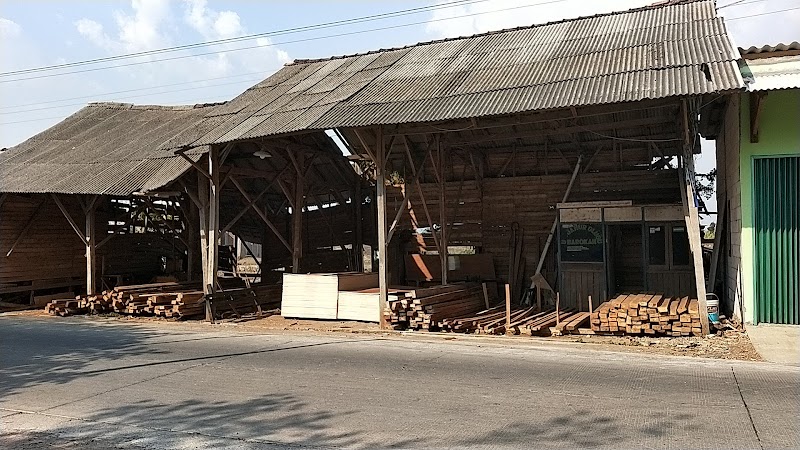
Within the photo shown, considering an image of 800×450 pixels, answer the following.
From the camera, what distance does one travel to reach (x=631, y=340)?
11.5 m

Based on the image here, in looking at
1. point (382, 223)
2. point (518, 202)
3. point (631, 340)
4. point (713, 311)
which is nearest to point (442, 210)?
point (518, 202)

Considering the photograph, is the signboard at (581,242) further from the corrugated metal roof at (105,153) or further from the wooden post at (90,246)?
the wooden post at (90,246)

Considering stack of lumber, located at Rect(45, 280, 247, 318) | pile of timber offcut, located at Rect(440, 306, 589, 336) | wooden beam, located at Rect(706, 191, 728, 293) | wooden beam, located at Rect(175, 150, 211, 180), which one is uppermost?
wooden beam, located at Rect(175, 150, 211, 180)

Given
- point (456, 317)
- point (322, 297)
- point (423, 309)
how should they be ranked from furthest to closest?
point (322, 297) → point (456, 317) → point (423, 309)

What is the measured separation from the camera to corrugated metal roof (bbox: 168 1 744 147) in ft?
38.4

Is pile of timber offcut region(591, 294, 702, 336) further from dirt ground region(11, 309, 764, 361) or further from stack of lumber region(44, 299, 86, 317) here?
stack of lumber region(44, 299, 86, 317)

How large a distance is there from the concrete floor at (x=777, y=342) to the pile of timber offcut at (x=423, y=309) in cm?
577

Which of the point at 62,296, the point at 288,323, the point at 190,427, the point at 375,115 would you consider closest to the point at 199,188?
the point at 288,323

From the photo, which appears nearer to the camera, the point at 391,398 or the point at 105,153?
the point at 391,398

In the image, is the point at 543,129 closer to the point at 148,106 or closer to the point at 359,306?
the point at 359,306

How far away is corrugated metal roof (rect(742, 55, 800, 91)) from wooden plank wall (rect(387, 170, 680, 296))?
17.3ft

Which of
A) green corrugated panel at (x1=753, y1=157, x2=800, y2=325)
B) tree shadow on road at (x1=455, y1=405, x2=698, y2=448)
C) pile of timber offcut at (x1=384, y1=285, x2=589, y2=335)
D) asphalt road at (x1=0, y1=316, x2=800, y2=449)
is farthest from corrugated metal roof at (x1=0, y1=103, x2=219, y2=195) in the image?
tree shadow on road at (x1=455, y1=405, x2=698, y2=448)

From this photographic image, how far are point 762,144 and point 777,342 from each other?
367cm

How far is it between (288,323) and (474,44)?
9215mm
